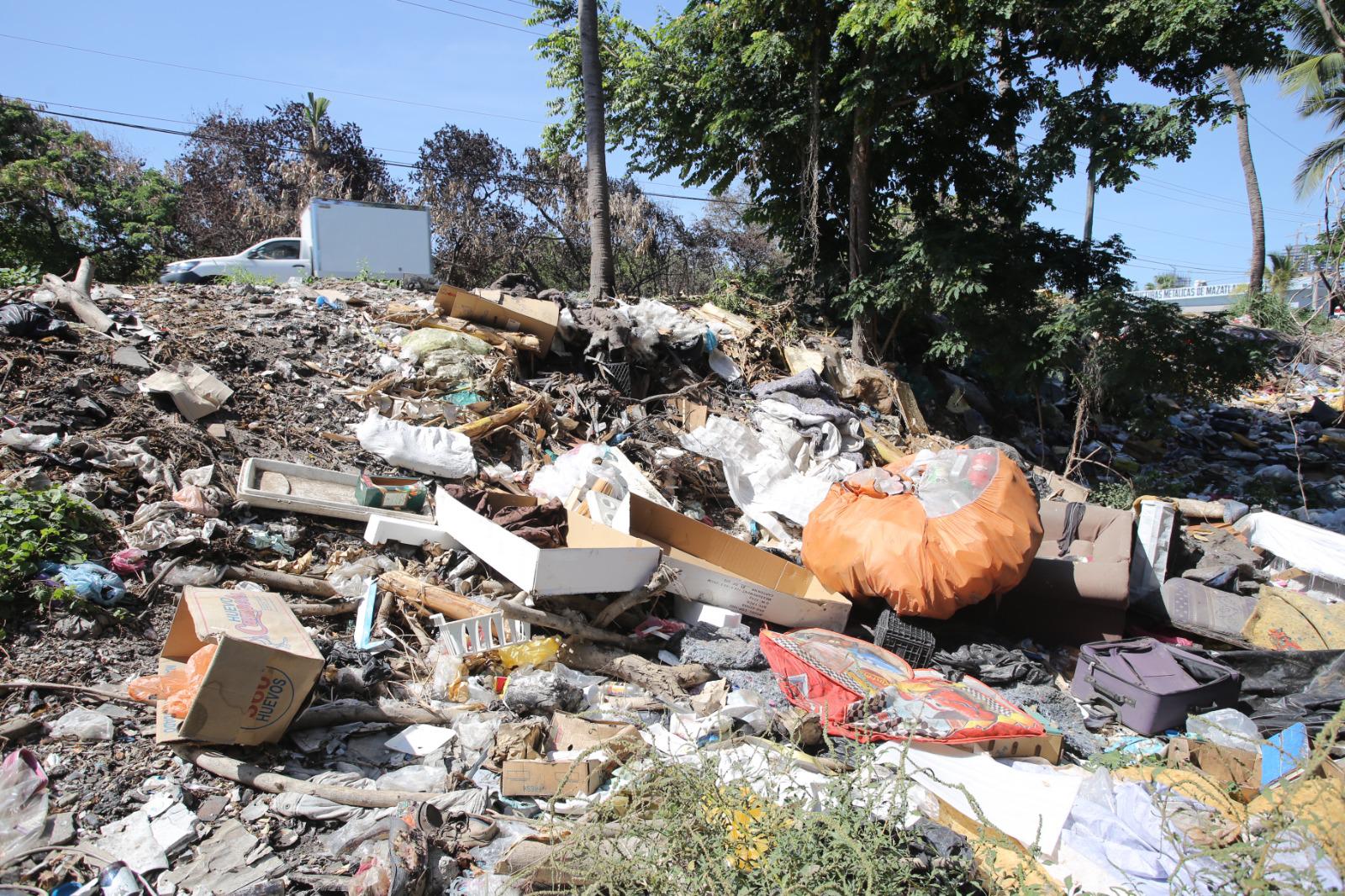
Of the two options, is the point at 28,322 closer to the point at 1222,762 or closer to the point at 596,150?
the point at 596,150

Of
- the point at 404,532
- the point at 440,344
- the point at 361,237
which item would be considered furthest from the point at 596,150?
the point at 404,532

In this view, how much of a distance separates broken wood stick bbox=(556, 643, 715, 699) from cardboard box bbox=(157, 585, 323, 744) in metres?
1.22

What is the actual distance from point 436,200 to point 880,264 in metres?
10.2

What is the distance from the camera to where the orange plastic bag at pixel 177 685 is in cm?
264

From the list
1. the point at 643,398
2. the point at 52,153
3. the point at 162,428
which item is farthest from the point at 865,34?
the point at 52,153

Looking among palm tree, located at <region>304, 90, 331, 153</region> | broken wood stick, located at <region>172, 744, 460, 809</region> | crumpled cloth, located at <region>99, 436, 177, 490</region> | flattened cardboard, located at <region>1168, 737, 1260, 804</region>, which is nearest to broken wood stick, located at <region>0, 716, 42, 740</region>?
broken wood stick, located at <region>172, 744, 460, 809</region>

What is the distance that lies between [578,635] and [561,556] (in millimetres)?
449

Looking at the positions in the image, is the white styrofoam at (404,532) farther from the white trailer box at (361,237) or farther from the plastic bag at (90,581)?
the white trailer box at (361,237)

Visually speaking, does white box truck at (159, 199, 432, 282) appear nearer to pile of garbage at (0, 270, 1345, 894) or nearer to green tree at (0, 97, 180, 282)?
pile of garbage at (0, 270, 1345, 894)

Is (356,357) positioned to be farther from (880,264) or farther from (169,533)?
(880,264)

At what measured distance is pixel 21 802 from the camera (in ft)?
7.27

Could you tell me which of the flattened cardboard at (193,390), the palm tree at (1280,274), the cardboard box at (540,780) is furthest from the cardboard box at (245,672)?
the palm tree at (1280,274)

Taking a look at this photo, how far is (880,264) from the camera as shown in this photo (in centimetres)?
855

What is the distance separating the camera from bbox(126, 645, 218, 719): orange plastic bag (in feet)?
8.65
